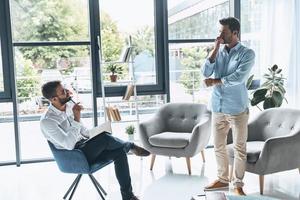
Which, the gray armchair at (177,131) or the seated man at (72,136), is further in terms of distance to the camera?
the gray armchair at (177,131)

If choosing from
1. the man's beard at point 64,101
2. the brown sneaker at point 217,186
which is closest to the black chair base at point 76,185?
the man's beard at point 64,101

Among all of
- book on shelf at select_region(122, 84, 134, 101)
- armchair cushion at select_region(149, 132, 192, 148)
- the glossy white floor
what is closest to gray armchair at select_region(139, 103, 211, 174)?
armchair cushion at select_region(149, 132, 192, 148)

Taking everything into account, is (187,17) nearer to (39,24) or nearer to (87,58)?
(87,58)

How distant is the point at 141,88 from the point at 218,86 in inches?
73.8

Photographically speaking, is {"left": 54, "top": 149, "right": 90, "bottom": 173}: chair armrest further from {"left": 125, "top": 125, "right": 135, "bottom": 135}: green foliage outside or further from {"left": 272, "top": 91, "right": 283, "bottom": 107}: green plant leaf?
{"left": 272, "top": 91, "right": 283, "bottom": 107}: green plant leaf

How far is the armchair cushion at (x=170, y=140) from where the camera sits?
409 centimetres

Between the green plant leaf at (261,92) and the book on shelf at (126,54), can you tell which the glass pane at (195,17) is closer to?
the book on shelf at (126,54)

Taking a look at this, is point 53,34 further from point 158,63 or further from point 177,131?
point 177,131

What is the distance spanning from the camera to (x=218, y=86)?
3502mm

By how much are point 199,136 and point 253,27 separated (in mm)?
2098

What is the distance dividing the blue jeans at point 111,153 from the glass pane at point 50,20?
2.03 meters

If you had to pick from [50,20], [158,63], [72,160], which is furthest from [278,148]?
[50,20]

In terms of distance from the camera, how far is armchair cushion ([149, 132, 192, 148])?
13.4 feet

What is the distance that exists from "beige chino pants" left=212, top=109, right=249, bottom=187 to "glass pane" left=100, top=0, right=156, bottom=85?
69.7 inches
